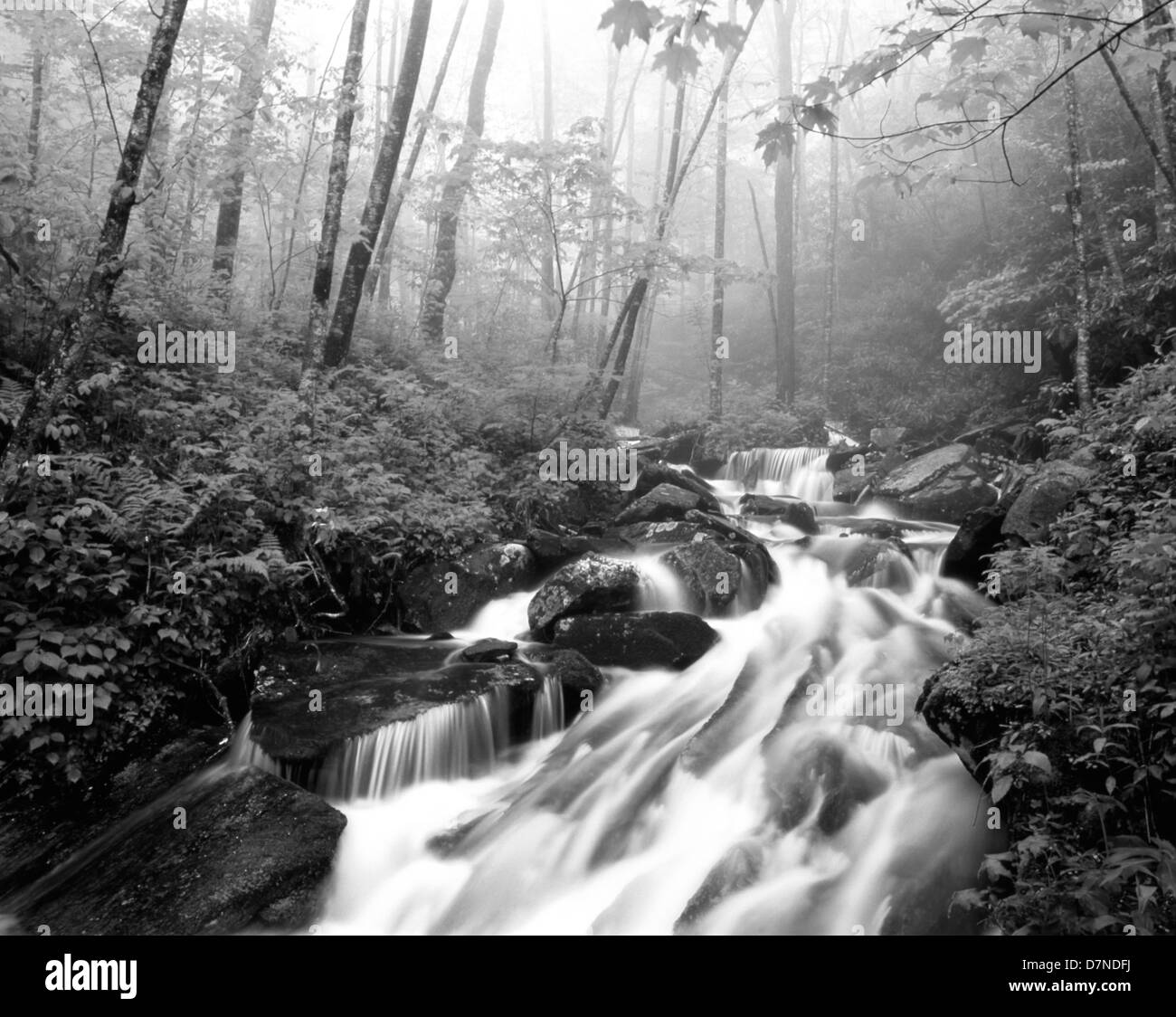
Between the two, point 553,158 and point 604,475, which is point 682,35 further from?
point 553,158

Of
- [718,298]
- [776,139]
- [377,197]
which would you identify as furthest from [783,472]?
[776,139]

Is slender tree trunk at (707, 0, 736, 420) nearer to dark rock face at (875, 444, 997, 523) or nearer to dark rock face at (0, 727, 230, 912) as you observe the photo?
dark rock face at (875, 444, 997, 523)

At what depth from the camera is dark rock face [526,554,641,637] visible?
7.84 m

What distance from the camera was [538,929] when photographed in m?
4.55

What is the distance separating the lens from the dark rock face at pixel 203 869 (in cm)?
409

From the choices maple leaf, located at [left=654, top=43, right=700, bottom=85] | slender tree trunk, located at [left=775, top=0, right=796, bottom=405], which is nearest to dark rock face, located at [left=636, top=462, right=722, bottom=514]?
maple leaf, located at [left=654, top=43, right=700, bottom=85]

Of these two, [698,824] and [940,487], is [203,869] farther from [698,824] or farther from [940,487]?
[940,487]

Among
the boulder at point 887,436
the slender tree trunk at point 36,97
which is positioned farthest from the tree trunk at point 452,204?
the boulder at point 887,436

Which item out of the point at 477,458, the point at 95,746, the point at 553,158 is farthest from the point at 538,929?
the point at 553,158

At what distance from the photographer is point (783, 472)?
582 inches

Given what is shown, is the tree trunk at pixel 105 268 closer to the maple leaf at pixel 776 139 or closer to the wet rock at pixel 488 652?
the wet rock at pixel 488 652

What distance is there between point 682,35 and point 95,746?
5.84 meters

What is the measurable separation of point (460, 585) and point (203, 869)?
4274 millimetres

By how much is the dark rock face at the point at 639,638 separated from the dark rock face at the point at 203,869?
3.18m
